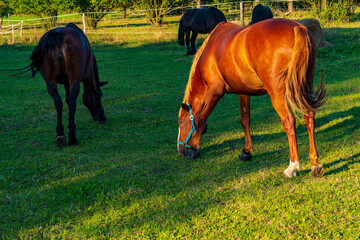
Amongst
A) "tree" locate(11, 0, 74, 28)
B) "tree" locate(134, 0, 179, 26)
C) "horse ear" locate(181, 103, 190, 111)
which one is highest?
"tree" locate(11, 0, 74, 28)

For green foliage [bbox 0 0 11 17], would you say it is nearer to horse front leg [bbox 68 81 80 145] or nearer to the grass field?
the grass field

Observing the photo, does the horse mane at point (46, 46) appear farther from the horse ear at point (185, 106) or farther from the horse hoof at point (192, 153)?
the horse hoof at point (192, 153)

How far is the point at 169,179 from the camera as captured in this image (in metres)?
4.80

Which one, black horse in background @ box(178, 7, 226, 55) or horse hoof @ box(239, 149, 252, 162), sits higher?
black horse in background @ box(178, 7, 226, 55)

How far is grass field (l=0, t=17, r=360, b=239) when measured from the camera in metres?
3.51

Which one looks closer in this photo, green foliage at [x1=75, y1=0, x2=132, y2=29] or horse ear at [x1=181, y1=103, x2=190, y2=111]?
horse ear at [x1=181, y1=103, x2=190, y2=111]

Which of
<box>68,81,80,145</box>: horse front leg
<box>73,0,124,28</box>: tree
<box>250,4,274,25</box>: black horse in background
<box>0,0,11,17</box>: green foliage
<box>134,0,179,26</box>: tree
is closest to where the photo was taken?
<box>68,81,80,145</box>: horse front leg

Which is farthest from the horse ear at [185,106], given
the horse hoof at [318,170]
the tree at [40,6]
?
the tree at [40,6]

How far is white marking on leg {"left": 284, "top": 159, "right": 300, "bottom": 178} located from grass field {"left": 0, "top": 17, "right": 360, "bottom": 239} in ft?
0.31

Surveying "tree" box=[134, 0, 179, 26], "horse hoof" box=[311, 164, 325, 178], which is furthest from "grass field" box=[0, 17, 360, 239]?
"tree" box=[134, 0, 179, 26]

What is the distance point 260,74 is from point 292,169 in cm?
123

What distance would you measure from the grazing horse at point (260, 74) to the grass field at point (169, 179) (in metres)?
0.47

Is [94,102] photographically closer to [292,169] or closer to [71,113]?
[71,113]

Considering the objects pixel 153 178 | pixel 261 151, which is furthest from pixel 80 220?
pixel 261 151
